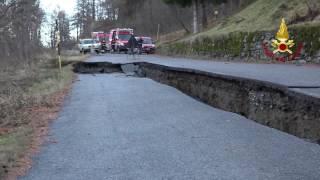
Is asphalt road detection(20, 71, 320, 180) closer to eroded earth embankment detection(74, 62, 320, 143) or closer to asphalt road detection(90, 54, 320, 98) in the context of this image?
eroded earth embankment detection(74, 62, 320, 143)

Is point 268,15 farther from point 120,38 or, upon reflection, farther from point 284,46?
point 120,38

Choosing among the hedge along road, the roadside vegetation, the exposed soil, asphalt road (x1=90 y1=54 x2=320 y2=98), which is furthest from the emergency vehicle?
the hedge along road

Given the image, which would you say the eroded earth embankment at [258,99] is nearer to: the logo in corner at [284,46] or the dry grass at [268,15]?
the logo in corner at [284,46]

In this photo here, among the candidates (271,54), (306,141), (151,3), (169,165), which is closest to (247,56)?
(271,54)

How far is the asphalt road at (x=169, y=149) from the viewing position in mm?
7938

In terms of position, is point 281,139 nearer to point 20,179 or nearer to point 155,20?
point 20,179

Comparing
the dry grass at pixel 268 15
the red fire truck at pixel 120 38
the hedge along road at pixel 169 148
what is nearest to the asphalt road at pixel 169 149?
the hedge along road at pixel 169 148

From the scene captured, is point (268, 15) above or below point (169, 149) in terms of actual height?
above

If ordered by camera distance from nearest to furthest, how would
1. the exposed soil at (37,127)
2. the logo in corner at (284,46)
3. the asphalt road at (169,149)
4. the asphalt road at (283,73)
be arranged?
the asphalt road at (169,149) < the exposed soil at (37,127) < the asphalt road at (283,73) < the logo in corner at (284,46)

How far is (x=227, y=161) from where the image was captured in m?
8.51

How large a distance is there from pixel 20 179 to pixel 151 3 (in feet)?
238

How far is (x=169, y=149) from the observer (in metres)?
9.61

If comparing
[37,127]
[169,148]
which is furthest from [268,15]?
[169,148]

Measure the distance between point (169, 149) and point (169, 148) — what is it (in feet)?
0.31
